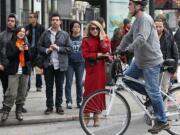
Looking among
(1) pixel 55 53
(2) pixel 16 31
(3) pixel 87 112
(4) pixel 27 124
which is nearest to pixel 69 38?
(1) pixel 55 53

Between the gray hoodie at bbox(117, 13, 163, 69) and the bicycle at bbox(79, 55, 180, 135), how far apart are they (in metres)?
0.29

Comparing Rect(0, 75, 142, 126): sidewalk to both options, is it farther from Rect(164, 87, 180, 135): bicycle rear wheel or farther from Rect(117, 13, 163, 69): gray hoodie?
Rect(117, 13, 163, 69): gray hoodie

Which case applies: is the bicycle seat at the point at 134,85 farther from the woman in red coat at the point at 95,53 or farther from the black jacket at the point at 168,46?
the black jacket at the point at 168,46

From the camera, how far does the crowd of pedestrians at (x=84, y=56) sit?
7.70m

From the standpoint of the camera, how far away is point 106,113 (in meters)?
7.88

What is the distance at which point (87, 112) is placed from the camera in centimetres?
790

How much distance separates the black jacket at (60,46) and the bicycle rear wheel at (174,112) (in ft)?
7.88

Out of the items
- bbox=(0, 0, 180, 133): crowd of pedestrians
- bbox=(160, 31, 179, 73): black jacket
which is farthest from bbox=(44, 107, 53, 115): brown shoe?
bbox=(160, 31, 179, 73): black jacket

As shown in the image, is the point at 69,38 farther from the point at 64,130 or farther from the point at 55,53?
the point at 64,130

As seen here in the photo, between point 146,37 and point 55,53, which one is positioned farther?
point 55,53

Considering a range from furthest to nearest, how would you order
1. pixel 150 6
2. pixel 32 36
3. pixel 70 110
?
pixel 150 6, pixel 32 36, pixel 70 110

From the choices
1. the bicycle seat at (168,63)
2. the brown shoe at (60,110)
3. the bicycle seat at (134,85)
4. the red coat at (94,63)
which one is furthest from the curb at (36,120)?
the bicycle seat at (168,63)

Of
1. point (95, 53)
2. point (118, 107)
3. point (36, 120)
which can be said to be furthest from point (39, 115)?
point (118, 107)

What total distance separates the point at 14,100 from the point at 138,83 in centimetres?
254
